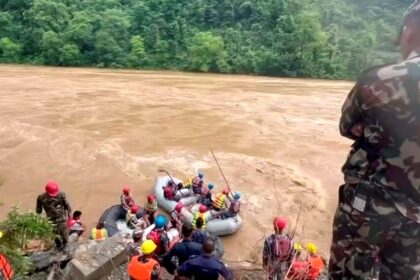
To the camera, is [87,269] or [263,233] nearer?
[87,269]

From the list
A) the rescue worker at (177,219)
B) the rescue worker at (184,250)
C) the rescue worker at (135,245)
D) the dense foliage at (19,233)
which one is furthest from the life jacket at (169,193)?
the dense foliage at (19,233)

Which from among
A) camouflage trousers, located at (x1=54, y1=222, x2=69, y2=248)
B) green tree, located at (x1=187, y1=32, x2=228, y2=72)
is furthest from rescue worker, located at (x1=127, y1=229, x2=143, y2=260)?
green tree, located at (x1=187, y1=32, x2=228, y2=72)

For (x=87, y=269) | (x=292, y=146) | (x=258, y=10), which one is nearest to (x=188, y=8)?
(x=258, y=10)

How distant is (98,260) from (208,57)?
102 feet

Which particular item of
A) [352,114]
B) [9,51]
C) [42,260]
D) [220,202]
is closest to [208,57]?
[9,51]

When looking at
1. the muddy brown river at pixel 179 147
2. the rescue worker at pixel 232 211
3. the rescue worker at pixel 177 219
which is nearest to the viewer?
the rescue worker at pixel 177 219

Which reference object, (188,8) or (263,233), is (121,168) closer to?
(263,233)

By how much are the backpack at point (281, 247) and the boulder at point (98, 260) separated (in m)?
1.40

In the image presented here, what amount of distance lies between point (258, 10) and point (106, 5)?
14.4 m

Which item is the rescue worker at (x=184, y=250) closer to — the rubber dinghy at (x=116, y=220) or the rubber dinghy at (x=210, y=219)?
the rubber dinghy at (x=210, y=219)

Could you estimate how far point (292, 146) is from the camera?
43.5ft

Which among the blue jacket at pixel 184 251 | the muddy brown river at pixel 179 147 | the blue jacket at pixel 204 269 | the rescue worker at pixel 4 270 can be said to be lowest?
the muddy brown river at pixel 179 147

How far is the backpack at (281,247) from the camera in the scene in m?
3.93

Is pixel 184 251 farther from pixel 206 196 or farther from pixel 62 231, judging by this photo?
pixel 206 196
